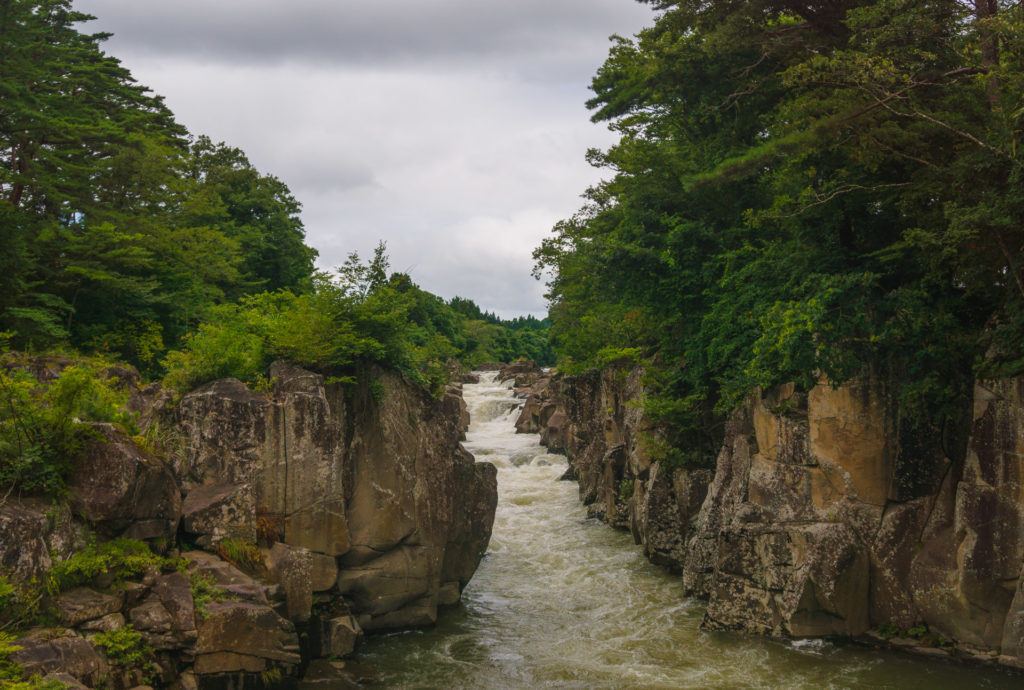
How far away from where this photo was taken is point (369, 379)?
15.9 metres

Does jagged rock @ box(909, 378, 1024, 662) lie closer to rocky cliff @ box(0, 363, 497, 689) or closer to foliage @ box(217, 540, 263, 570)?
rocky cliff @ box(0, 363, 497, 689)

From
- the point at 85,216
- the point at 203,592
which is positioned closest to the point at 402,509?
the point at 203,592

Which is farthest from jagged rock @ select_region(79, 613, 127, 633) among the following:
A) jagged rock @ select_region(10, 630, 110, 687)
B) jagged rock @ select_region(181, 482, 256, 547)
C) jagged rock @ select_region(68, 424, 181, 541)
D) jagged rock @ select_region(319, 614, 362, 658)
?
jagged rock @ select_region(319, 614, 362, 658)

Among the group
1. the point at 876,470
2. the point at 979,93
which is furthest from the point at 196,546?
the point at 979,93

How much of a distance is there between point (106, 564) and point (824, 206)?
13940 millimetres

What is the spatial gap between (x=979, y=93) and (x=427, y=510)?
40.8ft

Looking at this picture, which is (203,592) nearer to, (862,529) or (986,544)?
(862,529)

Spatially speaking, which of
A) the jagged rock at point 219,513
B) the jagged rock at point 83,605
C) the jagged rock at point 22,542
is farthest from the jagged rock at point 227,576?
the jagged rock at point 22,542

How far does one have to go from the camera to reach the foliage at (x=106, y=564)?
1063 cm

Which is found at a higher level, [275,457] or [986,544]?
[275,457]

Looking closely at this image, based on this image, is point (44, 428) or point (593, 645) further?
point (593, 645)

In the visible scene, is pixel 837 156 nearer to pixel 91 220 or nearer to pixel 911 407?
pixel 911 407

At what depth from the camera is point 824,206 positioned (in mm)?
16375

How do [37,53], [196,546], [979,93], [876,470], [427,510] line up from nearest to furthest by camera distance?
[196,546] → [979,93] → [876,470] → [427,510] → [37,53]
